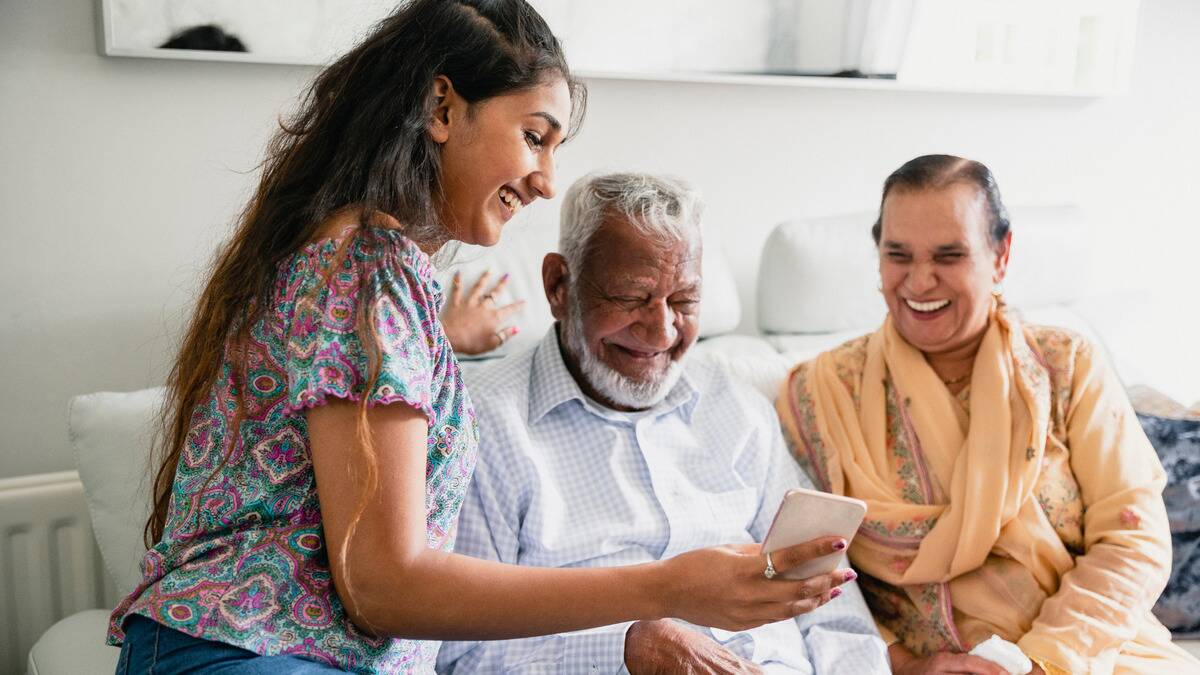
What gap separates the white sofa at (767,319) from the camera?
1711mm

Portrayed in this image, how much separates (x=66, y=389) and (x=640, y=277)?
1175 millimetres

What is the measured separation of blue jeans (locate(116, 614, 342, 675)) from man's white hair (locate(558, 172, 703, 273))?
0.83 metres

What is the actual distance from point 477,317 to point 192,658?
996 mm

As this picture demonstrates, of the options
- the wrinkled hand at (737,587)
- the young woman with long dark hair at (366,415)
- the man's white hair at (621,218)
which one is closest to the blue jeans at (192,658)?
the young woman with long dark hair at (366,415)

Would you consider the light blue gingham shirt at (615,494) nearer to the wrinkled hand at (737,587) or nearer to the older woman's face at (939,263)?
the older woman's face at (939,263)

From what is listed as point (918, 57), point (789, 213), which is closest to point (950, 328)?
point (789, 213)

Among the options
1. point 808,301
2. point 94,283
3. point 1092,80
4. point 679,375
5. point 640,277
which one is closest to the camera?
point 640,277

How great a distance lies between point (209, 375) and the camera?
1.17m

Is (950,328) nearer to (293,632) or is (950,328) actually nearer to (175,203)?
(293,632)

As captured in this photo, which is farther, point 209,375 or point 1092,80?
point 1092,80

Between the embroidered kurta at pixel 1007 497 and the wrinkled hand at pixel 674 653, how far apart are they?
0.40 m

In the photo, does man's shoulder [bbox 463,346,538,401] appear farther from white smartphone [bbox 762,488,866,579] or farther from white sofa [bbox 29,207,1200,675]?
white smartphone [bbox 762,488,866,579]

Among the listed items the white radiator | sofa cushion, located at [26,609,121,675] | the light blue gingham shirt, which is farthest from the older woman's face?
the white radiator

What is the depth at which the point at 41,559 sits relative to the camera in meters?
1.97
